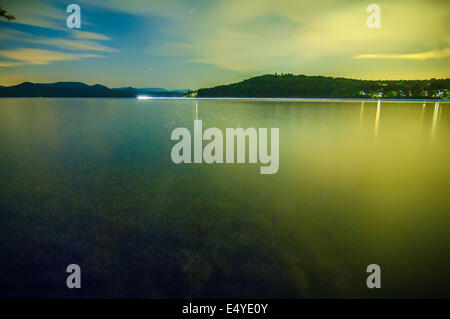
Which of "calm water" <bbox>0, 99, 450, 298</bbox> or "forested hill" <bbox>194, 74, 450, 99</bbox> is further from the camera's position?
"forested hill" <bbox>194, 74, 450, 99</bbox>

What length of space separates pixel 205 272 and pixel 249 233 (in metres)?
1.36

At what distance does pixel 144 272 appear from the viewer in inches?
154

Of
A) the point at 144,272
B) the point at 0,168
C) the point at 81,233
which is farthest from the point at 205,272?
the point at 0,168

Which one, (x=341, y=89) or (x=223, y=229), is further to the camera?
(x=341, y=89)

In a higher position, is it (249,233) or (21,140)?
(21,140)

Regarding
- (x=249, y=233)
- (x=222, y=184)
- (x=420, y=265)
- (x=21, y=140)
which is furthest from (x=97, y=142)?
(x=420, y=265)

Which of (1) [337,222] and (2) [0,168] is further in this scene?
(2) [0,168]

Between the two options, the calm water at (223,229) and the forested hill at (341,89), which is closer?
the calm water at (223,229)

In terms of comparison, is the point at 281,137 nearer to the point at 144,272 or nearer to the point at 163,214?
the point at 163,214
